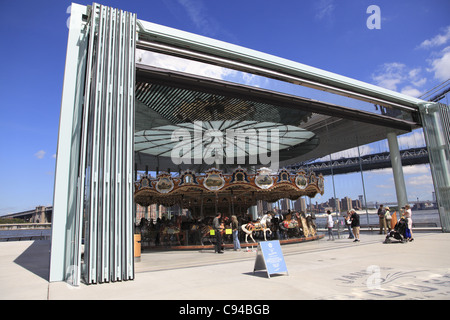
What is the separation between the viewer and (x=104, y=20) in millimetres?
8359

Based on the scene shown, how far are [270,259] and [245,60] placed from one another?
8.50m

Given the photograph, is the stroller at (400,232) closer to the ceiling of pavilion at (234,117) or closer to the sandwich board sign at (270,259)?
the ceiling of pavilion at (234,117)

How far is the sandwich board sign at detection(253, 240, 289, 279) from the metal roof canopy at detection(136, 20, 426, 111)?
7.84 meters

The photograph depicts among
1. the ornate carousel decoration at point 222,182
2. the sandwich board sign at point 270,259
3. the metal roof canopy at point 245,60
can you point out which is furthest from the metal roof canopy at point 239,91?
the sandwich board sign at point 270,259

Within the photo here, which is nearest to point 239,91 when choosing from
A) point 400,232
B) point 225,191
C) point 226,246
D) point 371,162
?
point 225,191

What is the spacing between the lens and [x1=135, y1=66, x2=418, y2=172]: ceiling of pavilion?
12.7 meters

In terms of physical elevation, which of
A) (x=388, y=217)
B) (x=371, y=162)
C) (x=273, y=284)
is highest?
(x=371, y=162)

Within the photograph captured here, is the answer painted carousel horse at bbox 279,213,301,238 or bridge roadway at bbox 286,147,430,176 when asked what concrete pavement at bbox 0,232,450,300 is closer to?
painted carousel horse at bbox 279,213,301,238

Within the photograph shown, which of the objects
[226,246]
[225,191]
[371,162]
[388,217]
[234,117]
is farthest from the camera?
[371,162]

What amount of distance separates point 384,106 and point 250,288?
16.4 meters

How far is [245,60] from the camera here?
40.1 feet

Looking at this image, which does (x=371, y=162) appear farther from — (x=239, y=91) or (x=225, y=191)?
(x=239, y=91)

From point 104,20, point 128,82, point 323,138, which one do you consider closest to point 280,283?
point 128,82

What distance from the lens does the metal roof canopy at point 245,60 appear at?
34.0 ft
